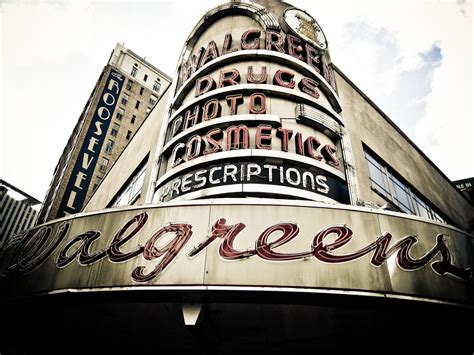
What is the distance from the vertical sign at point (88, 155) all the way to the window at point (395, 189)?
28000 mm

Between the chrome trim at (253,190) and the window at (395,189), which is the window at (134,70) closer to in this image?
the window at (395,189)

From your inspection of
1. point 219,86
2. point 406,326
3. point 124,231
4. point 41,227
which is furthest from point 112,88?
point 406,326

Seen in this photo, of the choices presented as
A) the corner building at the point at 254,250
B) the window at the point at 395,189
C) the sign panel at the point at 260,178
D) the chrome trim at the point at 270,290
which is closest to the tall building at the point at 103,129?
the corner building at the point at 254,250

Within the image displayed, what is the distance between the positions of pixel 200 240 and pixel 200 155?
5618mm

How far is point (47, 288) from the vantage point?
9312 millimetres

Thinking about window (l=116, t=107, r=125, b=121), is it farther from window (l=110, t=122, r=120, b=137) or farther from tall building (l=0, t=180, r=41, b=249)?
tall building (l=0, t=180, r=41, b=249)

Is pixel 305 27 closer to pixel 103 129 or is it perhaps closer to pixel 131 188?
pixel 131 188

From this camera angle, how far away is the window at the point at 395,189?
60.5 feet

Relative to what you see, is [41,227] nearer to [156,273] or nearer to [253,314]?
[156,273]

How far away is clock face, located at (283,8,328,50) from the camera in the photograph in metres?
19.9

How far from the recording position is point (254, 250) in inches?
337

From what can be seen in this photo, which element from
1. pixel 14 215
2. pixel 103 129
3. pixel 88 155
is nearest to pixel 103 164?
pixel 103 129

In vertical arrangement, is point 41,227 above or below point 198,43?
below

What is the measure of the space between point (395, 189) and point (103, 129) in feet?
113
